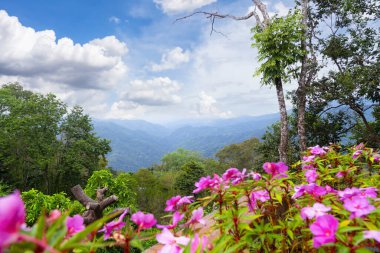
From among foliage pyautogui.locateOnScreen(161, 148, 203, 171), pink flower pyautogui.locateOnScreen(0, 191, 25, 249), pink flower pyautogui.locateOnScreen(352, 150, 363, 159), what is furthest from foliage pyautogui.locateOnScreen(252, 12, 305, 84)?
foliage pyautogui.locateOnScreen(161, 148, 203, 171)

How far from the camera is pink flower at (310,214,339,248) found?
3.32 ft

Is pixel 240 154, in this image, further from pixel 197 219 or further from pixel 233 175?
pixel 197 219

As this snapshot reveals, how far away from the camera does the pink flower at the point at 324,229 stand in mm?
1012

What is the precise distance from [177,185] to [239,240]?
32.7 metres

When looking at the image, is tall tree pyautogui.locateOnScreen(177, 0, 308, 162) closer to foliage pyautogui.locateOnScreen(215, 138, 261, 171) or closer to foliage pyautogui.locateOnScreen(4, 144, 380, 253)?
foliage pyautogui.locateOnScreen(4, 144, 380, 253)

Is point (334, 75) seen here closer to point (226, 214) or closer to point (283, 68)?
point (283, 68)

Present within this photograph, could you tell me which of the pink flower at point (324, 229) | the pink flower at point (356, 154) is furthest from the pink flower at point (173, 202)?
the pink flower at point (356, 154)

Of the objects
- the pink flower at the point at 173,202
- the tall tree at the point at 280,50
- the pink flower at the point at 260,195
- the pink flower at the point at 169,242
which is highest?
the tall tree at the point at 280,50

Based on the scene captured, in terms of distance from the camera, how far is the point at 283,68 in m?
9.97

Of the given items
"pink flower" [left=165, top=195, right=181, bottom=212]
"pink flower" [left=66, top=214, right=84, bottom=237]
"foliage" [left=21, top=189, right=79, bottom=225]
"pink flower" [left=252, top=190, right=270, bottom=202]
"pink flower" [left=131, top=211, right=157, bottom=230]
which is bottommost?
"foliage" [left=21, top=189, right=79, bottom=225]

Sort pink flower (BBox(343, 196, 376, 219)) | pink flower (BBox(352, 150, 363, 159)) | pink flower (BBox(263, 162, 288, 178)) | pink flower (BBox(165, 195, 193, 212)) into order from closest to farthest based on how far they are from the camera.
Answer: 1. pink flower (BBox(343, 196, 376, 219))
2. pink flower (BBox(165, 195, 193, 212))
3. pink flower (BBox(263, 162, 288, 178))
4. pink flower (BBox(352, 150, 363, 159))

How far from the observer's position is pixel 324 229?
3.42 ft

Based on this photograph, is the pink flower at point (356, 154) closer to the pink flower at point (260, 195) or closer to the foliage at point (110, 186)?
the pink flower at point (260, 195)

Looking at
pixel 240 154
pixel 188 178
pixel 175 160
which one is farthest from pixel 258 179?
pixel 175 160
